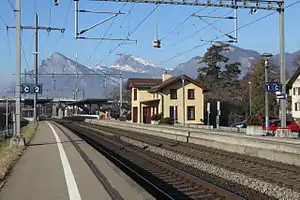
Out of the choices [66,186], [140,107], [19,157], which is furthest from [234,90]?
[66,186]

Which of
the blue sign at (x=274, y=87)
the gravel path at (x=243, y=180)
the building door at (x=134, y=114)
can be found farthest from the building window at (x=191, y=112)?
the gravel path at (x=243, y=180)

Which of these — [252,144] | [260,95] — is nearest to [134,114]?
[260,95]

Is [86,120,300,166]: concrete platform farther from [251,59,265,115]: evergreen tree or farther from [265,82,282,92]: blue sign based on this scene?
[251,59,265,115]: evergreen tree

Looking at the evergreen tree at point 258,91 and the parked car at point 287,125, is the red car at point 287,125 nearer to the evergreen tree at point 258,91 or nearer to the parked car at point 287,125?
the parked car at point 287,125

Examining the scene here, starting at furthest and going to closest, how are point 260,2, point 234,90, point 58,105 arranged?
point 58,105 < point 234,90 < point 260,2

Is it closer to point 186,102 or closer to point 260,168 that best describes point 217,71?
point 186,102

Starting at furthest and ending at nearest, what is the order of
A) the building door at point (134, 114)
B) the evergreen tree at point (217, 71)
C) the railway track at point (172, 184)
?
the evergreen tree at point (217, 71), the building door at point (134, 114), the railway track at point (172, 184)

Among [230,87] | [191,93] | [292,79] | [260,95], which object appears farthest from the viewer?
[230,87]

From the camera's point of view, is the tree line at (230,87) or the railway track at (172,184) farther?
the tree line at (230,87)

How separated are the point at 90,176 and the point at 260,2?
1701cm

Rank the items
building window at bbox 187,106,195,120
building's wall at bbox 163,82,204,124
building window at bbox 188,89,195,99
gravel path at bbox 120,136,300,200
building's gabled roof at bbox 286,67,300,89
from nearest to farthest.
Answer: gravel path at bbox 120,136,300,200
building's gabled roof at bbox 286,67,300,89
building's wall at bbox 163,82,204,124
building window at bbox 187,106,195,120
building window at bbox 188,89,195,99

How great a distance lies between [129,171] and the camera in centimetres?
1483

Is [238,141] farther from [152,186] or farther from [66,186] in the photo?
[66,186]

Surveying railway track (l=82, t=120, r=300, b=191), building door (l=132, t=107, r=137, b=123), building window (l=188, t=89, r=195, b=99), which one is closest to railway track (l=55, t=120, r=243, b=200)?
railway track (l=82, t=120, r=300, b=191)
